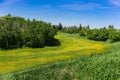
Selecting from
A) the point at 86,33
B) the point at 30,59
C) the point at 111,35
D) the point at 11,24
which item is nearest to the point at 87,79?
the point at 30,59

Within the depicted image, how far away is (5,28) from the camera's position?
276 feet

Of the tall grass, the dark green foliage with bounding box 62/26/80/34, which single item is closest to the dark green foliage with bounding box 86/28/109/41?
the dark green foliage with bounding box 62/26/80/34

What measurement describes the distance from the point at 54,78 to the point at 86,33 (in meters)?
99.6

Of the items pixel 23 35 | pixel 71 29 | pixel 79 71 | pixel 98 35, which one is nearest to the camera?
pixel 79 71

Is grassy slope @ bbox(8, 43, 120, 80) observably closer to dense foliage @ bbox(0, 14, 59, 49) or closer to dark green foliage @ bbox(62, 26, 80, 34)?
dense foliage @ bbox(0, 14, 59, 49)

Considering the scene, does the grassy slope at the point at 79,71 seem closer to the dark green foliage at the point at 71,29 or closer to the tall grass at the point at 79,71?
the tall grass at the point at 79,71

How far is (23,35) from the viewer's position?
85500 mm

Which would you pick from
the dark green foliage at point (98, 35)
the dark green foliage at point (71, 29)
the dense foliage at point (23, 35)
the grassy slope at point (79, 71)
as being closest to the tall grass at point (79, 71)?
the grassy slope at point (79, 71)

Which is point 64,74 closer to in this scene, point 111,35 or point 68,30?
point 111,35

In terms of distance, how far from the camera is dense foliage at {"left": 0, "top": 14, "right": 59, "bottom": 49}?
82.6 metres

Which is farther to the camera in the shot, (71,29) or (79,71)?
(71,29)

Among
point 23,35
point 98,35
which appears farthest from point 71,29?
point 23,35

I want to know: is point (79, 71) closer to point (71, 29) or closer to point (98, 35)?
point (98, 35)

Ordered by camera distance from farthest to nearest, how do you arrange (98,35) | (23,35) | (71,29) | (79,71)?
(71,29), (98,35), (23,35), (79,71)
